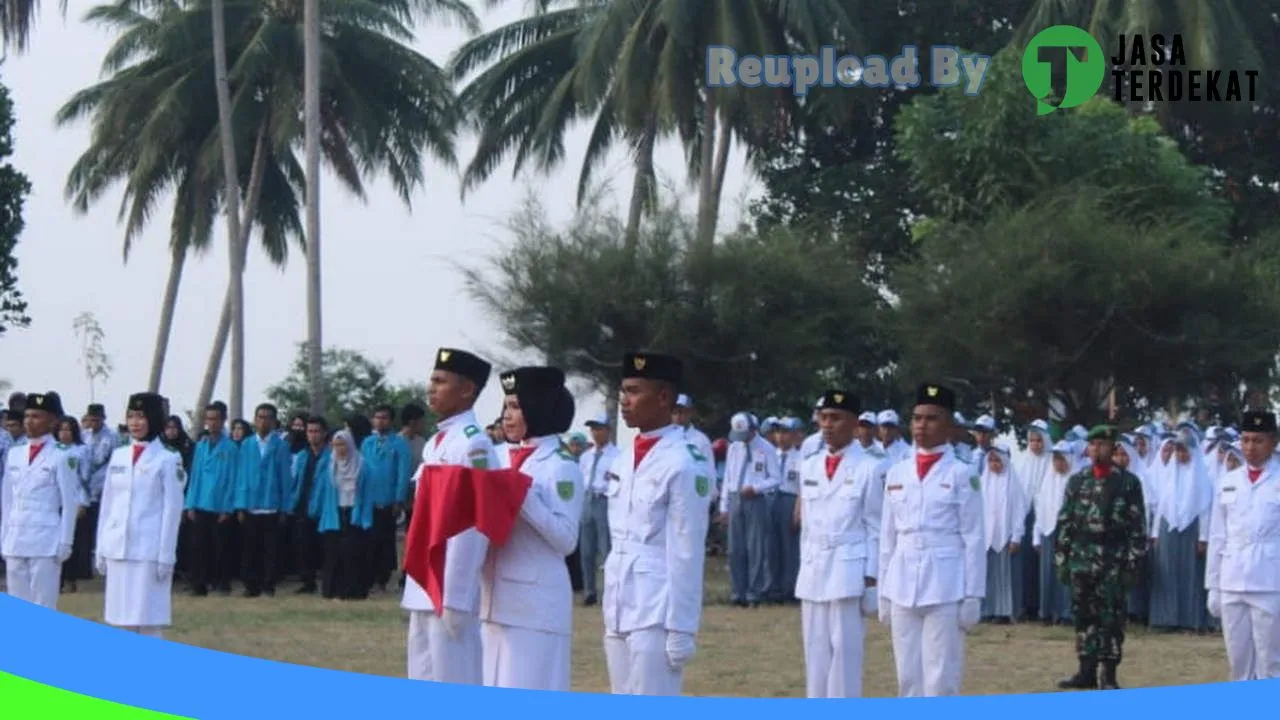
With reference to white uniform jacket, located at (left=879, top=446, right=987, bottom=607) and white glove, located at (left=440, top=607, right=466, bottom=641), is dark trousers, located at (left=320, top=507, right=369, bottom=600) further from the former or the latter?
white glove, located at (left=440, top=607, right=466, bottom=641)

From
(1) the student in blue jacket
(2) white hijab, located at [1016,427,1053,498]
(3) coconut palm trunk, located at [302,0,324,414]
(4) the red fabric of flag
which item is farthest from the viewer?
(3) coconut palm trunk, located at [302,0,324,414]

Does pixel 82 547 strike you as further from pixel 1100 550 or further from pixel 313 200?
pixel 1100 550

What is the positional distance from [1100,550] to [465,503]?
5.09 metres

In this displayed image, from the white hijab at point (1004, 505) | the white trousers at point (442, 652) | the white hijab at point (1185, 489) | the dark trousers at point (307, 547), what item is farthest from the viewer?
the dark trousers at point (307, 547)

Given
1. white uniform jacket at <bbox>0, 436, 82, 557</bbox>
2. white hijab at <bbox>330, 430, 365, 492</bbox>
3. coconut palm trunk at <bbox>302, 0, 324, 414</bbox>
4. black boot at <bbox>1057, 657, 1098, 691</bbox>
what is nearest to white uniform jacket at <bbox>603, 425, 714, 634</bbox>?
black boot at <bbox>1057, 657, 1098, 691</bbox>

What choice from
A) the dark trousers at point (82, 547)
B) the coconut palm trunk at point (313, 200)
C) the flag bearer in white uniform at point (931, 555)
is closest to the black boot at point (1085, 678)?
the flag bearer in white uniform at point (931, 555)

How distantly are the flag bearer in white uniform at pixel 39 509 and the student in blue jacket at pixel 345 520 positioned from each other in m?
4.44

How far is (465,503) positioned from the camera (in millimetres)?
7469

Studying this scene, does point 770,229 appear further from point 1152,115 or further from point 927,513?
point 927,513

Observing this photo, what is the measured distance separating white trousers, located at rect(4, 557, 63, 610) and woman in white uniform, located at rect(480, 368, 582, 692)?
582 centimetres

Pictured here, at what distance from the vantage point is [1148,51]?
90.3 feet

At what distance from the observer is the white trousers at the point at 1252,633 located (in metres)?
10.8

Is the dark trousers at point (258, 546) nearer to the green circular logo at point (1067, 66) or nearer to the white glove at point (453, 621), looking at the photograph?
the white glove at point (453, 621)

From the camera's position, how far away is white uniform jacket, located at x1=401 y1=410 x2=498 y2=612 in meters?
7.71
